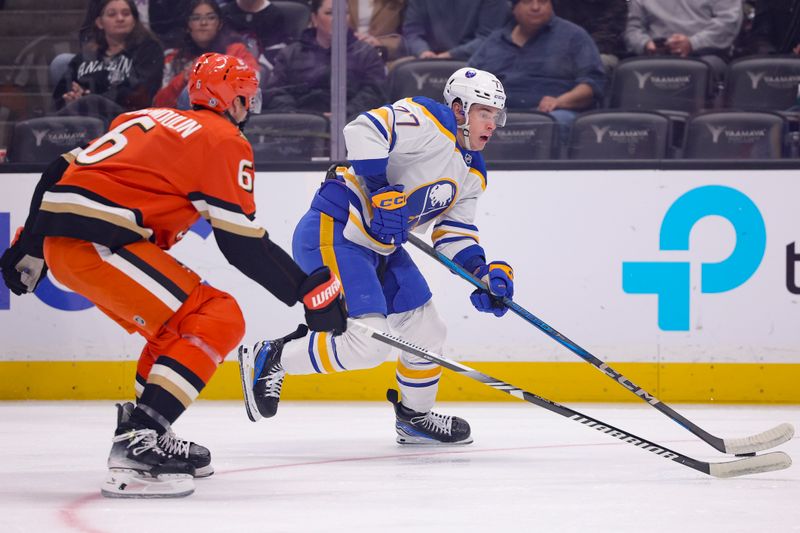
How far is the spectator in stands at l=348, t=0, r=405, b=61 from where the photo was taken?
5.28 m

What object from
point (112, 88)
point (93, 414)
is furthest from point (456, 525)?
point (112, 88)

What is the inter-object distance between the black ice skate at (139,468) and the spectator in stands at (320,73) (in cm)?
268

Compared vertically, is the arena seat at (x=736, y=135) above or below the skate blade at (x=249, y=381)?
→ above

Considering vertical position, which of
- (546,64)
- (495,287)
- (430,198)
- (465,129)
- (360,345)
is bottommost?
(360,345)

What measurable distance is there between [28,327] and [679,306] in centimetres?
273

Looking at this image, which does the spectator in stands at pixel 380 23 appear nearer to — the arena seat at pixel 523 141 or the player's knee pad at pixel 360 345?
the arena seat at pixel 523 141

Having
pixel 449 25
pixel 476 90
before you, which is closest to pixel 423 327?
pixel 476 90

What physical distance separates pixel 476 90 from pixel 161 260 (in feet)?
4.42

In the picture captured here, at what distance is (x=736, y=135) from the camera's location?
508 cm

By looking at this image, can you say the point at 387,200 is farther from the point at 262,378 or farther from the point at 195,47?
the point at 195,47

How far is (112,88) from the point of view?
17.6 ft

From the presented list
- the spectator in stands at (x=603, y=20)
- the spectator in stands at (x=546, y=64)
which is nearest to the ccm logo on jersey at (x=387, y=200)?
the spectator in stands at (x=546, y=64)

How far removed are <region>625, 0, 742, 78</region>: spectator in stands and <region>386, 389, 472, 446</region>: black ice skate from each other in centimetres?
224

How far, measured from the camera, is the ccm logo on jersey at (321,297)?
9.15ft
